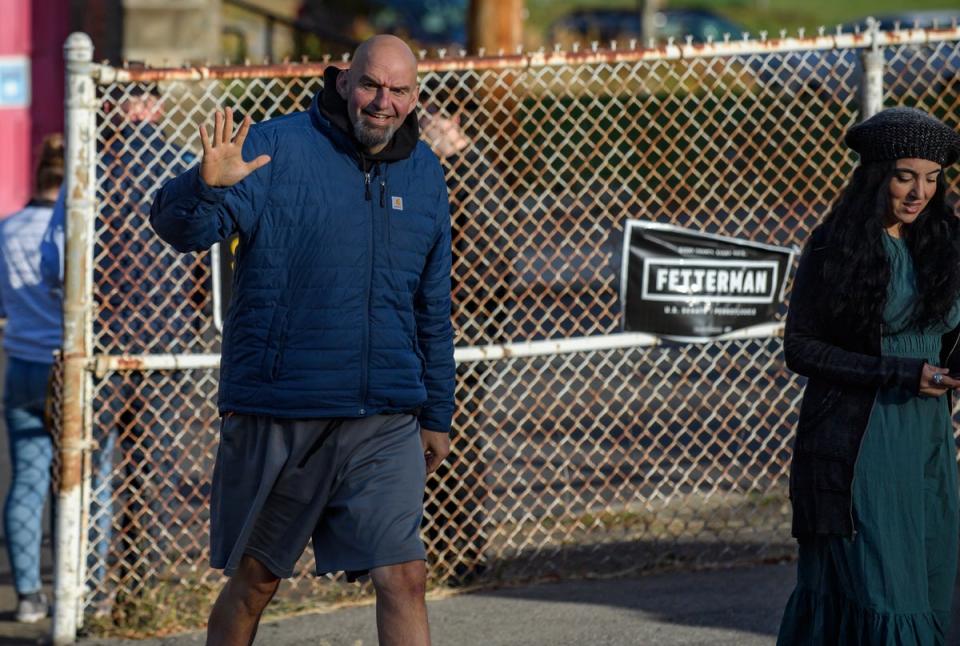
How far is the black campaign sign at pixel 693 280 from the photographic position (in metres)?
5.81

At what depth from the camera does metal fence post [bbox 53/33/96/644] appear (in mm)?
5172

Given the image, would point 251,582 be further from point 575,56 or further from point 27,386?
point 575,56

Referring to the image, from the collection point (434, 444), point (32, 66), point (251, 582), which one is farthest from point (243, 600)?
point (32, 66)

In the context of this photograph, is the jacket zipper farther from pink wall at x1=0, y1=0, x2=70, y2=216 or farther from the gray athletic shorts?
pink wall at x1=0, y1=0, x2=70, y2=216

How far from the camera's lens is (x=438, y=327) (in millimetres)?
4312

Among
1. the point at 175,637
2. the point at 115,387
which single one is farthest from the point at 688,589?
the point at 115,387

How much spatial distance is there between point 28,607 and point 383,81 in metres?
2.86

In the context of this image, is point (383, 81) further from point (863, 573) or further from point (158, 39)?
point (158, 39)

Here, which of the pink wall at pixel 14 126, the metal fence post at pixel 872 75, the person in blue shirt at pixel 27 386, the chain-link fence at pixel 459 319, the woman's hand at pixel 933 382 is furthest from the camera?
the pink wall at pixel 14 126

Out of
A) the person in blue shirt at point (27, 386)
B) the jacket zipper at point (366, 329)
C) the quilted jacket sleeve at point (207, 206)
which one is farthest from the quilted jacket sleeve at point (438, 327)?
the person in blue shirt at point (27, 386)

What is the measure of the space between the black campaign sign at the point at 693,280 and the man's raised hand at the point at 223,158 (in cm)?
228

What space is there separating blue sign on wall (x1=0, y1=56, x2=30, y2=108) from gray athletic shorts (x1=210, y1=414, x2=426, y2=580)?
12.5 meters

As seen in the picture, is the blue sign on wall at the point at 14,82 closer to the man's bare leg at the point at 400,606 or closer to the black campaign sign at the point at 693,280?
the black campaign sign at the point at 693,280

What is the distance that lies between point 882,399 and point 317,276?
154 cm
